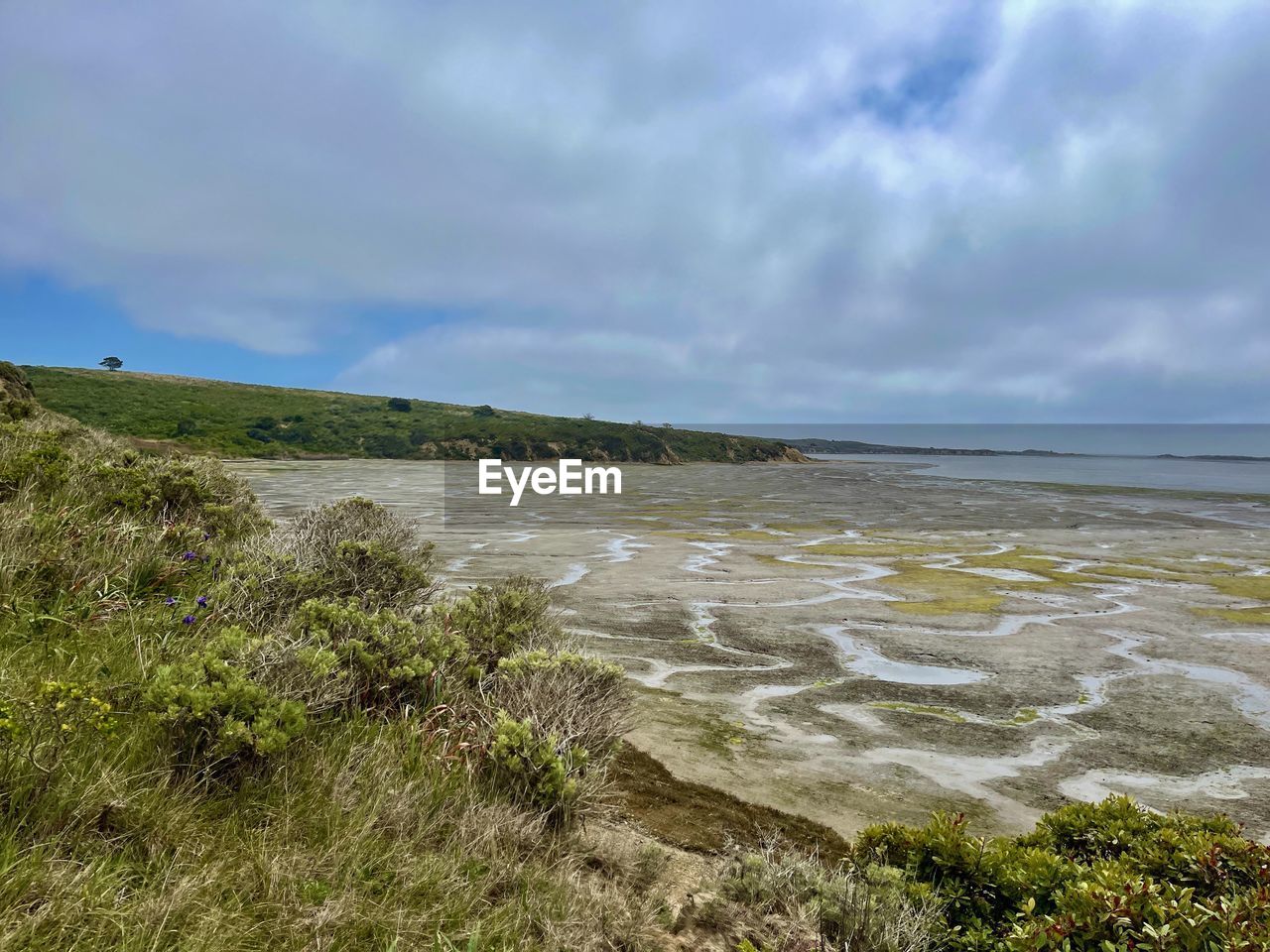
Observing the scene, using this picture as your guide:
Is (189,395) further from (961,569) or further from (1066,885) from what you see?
(1066,885)

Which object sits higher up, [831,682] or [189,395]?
[189,395]

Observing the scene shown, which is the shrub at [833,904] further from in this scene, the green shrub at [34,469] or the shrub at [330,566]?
the green shrub at [34,469]

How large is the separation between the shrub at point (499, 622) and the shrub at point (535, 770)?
1504 millimetres

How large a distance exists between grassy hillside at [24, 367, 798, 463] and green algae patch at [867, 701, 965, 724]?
217ft

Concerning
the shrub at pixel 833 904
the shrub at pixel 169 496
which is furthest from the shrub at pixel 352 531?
the shrub at pixel 833 904

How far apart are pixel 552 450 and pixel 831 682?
7475cm

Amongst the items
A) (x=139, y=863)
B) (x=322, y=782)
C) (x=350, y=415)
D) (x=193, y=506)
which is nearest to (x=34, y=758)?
(x=139, y=863)

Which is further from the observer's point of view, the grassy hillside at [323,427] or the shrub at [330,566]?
the grassy hillside at [323,427]

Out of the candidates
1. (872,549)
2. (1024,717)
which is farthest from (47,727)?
(872,549)

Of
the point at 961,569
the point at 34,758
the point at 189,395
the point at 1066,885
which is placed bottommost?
the point at 961,569

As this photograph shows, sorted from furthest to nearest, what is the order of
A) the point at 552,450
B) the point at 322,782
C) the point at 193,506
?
the point at 552,450 < the point at 193,506 < the point at 322,782

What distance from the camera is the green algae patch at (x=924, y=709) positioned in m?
6.50

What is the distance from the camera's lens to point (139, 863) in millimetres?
2502

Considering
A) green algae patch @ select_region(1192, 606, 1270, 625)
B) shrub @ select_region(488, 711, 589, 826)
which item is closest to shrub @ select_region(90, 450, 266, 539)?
shrub @ select_region(488, 711, 589, 826)
